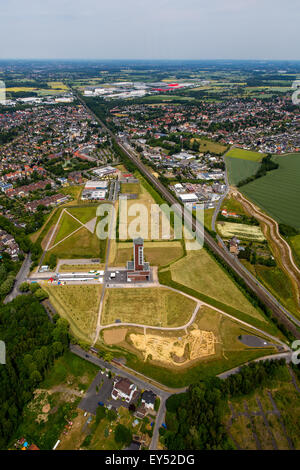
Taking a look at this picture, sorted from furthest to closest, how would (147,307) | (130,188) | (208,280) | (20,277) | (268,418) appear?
(130,188)
(20,277)
(208,280)
(147,307)
(268,418)

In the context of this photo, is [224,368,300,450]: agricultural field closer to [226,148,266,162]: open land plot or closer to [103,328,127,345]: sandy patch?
[103,328,127,345]: sandy patch

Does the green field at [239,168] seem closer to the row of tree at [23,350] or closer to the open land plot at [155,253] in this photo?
the open land plot at [155,253]

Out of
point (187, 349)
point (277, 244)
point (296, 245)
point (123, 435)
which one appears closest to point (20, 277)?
point (187, 349)

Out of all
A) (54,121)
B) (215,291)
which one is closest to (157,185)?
(215,291)

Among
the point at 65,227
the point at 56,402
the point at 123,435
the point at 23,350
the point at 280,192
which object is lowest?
the point at 56,402

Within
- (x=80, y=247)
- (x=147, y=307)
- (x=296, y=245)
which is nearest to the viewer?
(x=147, y=307)

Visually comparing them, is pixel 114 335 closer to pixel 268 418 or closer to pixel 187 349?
pixel 187 349
